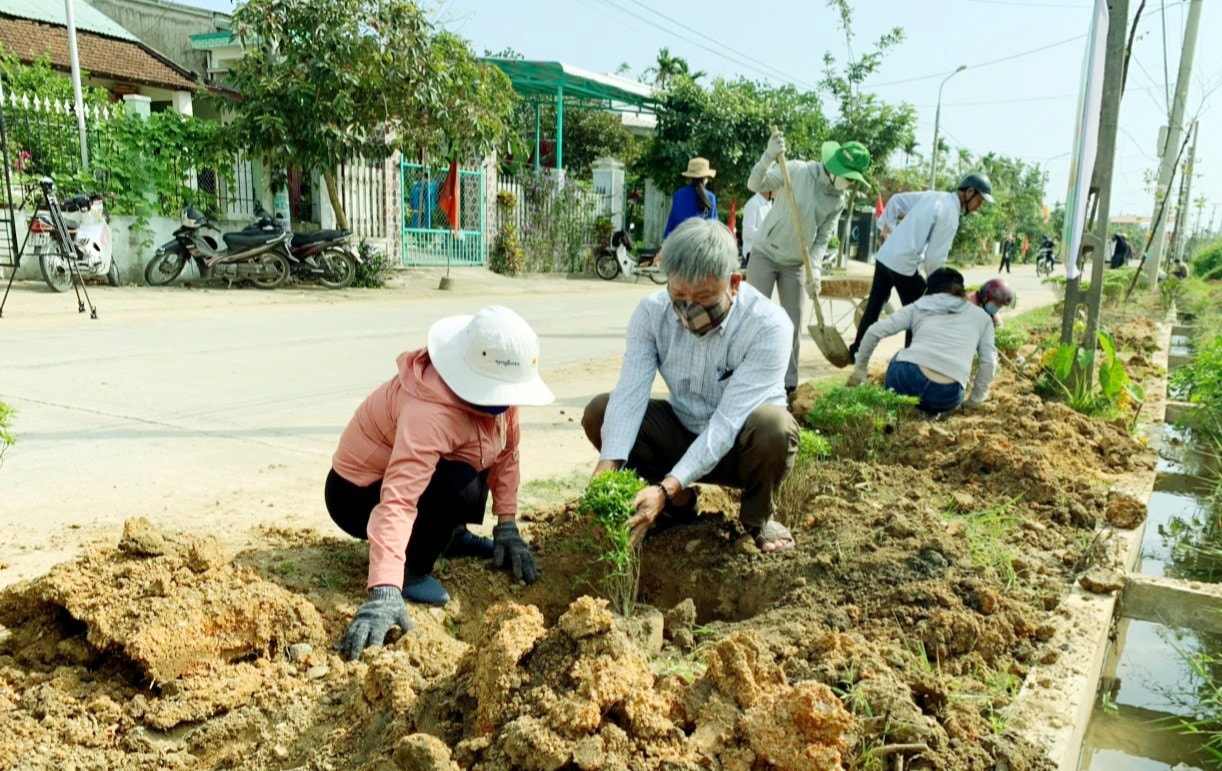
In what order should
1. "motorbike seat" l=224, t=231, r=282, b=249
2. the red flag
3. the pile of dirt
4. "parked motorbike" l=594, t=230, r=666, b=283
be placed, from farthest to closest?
→ "parked motorbike" l=594, t=230, r=666, b=283, the red flag, "motorbike seat" l=224, t=231, r=282, b=249, the pile of dirt

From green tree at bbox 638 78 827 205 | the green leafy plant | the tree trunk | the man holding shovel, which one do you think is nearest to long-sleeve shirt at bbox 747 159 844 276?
the man holding shovel

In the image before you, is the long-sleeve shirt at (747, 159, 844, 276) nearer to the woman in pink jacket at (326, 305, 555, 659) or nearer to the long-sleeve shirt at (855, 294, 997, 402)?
the long-sleeve shirt at (855, 294, 997, 402)

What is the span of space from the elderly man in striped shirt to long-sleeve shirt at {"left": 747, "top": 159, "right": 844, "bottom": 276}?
300 centimetres

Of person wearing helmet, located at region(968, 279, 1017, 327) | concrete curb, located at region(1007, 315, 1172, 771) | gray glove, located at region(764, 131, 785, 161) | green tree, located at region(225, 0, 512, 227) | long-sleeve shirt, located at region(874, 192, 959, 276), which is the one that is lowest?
concrete curb, located at region(1007, 315, 1172, 771)

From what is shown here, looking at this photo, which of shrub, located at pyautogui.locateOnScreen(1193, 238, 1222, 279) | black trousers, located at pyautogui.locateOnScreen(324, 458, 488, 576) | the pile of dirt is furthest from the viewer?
shrub, located at pyautogui.locateOnScreen(1193, 238, 1222, 279)

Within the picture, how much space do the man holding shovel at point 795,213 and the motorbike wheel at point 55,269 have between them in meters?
8.49

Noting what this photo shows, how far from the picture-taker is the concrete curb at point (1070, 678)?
2352 millimetres

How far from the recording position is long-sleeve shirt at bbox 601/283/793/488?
3.39m

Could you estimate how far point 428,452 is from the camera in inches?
112

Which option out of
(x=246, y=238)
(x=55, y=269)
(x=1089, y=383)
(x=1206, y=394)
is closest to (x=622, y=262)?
(x=246, y=238)

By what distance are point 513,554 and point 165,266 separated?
11374mm

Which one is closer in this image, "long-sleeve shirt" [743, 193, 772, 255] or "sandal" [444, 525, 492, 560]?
"sandal" [444, 525, 492, 560]

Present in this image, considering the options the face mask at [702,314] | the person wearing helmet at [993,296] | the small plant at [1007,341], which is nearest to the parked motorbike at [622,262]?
the small plant at [1007,341]

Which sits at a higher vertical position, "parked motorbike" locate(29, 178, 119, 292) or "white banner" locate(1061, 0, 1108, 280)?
"white banner" locate(1061, 0, 1108, 280)
